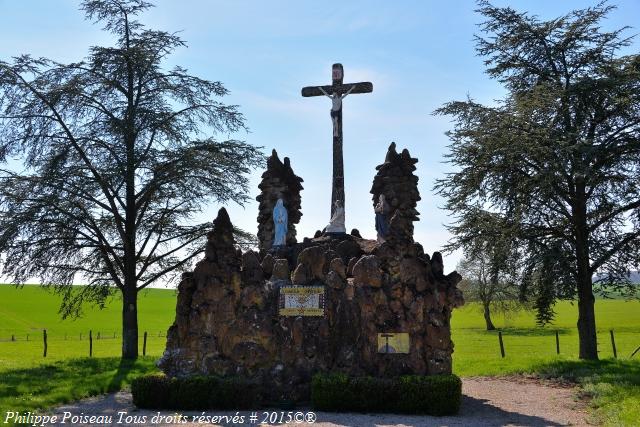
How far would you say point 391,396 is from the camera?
536 inches

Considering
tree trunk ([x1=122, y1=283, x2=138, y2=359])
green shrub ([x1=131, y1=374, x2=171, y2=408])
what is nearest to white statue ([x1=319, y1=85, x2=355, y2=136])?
tree trunk ([x1=122, y1=283, x2=138, y2=359])

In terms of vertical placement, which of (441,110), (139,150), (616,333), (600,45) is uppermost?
(600,45)

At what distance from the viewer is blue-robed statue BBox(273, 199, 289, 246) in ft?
64.3

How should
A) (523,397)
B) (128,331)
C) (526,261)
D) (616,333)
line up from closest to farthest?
(523,397)
(526,261)
(128,331)
(616,333)

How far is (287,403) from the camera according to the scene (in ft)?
46.7

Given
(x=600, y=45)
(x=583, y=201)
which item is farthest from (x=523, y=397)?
(x=600, y=45)

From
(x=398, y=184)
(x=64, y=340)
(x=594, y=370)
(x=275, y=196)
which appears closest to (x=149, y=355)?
(x=275, y=196)

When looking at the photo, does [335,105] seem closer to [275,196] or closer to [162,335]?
[275,196]

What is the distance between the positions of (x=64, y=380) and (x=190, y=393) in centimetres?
587

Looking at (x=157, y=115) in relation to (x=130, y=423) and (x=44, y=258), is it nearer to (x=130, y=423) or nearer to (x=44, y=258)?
(x=44, y=258)

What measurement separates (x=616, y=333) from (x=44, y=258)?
37338 mm

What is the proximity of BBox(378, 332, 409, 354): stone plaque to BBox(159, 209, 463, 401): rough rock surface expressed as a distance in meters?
0.14

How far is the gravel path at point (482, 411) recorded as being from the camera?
499 inches

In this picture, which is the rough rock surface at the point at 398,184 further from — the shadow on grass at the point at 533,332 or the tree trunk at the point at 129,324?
the shadow on grass at the point at 533,332
